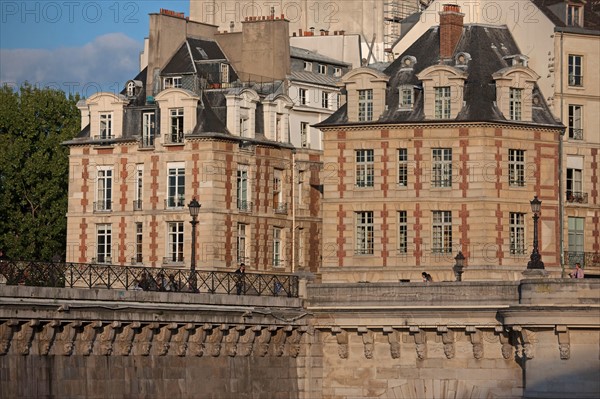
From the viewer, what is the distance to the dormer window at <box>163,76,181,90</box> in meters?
83.2

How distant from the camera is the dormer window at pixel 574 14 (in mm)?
80125

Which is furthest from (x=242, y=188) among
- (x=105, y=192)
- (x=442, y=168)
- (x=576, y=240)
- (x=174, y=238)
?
(x=576, y=240)

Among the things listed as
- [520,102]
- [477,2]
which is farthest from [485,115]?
[477,2]

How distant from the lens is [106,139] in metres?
83.1

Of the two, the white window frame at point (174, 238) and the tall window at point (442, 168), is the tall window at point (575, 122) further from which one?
the white window frame at point (174, 238)

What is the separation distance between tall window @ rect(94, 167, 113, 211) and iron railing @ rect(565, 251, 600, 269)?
17.7 metres

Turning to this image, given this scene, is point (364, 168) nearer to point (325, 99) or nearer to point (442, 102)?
point (442, 102)

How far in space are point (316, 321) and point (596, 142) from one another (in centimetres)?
2092

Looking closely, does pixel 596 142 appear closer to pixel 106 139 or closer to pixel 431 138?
pixel 431 138

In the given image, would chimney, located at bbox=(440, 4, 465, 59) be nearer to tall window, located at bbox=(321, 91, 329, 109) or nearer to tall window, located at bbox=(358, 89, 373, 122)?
tall window, located at bbox=(358, 89, 373, 122)

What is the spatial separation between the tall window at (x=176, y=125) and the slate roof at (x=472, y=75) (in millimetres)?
6254

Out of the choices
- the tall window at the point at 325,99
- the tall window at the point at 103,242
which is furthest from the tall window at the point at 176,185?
the tall window at the point at 325,99

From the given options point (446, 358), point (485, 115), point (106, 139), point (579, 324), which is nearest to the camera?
point (579, 324)

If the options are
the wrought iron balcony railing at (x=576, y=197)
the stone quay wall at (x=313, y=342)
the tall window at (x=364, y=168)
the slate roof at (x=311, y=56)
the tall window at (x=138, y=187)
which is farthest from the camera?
the slate roof at (x=311, y=56)
